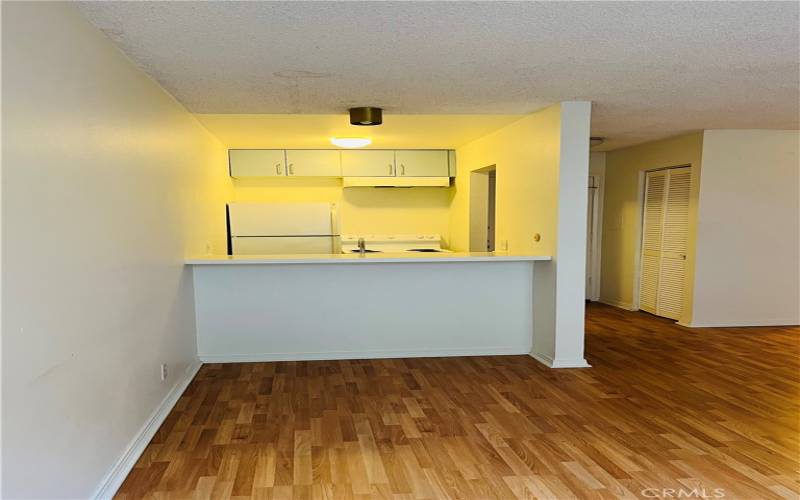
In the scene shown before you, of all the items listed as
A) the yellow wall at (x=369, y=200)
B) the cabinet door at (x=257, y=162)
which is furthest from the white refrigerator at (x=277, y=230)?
the yellow wall at (x=369, y=200)

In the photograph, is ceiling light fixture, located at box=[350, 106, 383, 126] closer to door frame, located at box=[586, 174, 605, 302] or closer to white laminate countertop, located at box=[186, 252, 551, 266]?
white laminate countertop, located at box=[186, 252, 551, 266]

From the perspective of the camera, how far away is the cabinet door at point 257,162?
19.4 ft

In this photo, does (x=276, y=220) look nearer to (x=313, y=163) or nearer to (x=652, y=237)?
(x=313, y=163)

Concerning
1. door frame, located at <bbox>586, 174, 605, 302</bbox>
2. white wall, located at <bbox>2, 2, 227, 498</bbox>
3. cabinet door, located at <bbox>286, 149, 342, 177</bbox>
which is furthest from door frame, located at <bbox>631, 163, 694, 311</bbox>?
white wall, located at <bbox>2, 2, 227, 498</bbox>

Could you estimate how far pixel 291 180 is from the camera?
254 inches

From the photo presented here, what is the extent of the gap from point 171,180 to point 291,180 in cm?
329

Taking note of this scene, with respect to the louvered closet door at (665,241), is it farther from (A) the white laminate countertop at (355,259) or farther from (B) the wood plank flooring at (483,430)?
(A) the white laminate countertop at (355,259)

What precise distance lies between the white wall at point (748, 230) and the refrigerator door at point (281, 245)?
3952 millimetres

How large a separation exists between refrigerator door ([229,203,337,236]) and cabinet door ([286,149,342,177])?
1.49m

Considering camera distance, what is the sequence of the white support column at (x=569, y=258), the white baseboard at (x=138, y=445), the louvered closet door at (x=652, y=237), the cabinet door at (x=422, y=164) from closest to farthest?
the white baseboard at (x=138, y=445) → the white support column at (x=569, y=258) → the louvered closet door at (x=652, y=237) → the cabinet door at (x=422, y=164)

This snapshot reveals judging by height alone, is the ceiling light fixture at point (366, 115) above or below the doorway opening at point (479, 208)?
above

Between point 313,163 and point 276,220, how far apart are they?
165cm

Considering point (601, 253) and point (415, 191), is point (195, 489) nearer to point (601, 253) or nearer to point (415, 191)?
point (415, 191)

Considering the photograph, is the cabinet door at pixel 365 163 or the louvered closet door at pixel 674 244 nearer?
the louvered closet door at pixel 674 244
